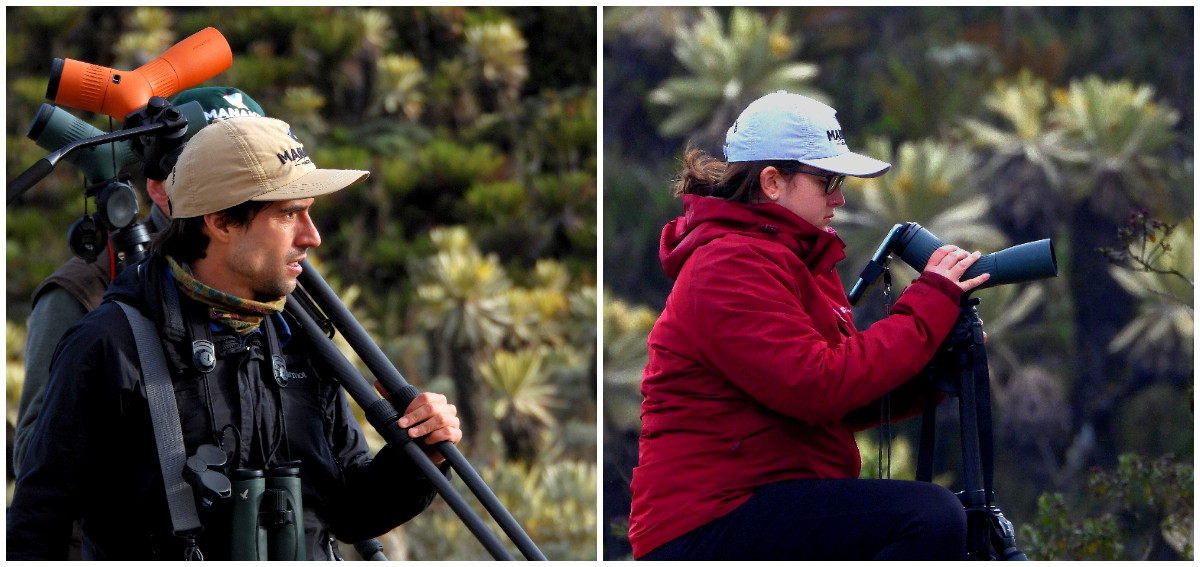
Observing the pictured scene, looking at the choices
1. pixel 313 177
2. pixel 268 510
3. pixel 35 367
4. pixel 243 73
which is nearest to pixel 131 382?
pixel 268 510

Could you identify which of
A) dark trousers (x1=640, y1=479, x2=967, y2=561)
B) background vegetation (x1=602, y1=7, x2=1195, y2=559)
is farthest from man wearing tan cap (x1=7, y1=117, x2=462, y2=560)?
background vegetation (x1=602, y1=7, x2=1195, y2=559)

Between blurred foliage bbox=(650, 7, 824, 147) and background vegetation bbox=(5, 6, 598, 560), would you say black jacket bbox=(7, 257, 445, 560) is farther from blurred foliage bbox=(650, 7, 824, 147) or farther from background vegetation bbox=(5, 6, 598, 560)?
blurred foliage bbox=(650, 7, 824, 147)

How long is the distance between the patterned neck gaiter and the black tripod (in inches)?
44.2

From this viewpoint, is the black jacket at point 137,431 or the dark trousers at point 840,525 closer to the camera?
the black jacket at point 137,431

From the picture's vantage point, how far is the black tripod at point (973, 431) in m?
2.04

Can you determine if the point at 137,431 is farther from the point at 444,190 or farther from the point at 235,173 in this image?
the point at 444,190

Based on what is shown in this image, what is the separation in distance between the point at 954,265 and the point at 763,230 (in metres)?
0.32

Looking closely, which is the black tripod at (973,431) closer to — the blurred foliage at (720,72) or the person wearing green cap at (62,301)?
the person wearing green cap at (62,301)

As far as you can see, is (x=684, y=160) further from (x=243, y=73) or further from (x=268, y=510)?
(x=243, y=73)

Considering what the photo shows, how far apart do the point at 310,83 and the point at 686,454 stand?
381cm

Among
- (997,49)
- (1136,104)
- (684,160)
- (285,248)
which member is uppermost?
(997,49)

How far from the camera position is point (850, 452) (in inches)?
82.8

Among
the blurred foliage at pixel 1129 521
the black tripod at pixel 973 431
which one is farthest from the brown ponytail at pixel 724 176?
the blurred foliage at pixel 1129 521

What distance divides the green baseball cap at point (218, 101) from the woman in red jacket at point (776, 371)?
1.14m
